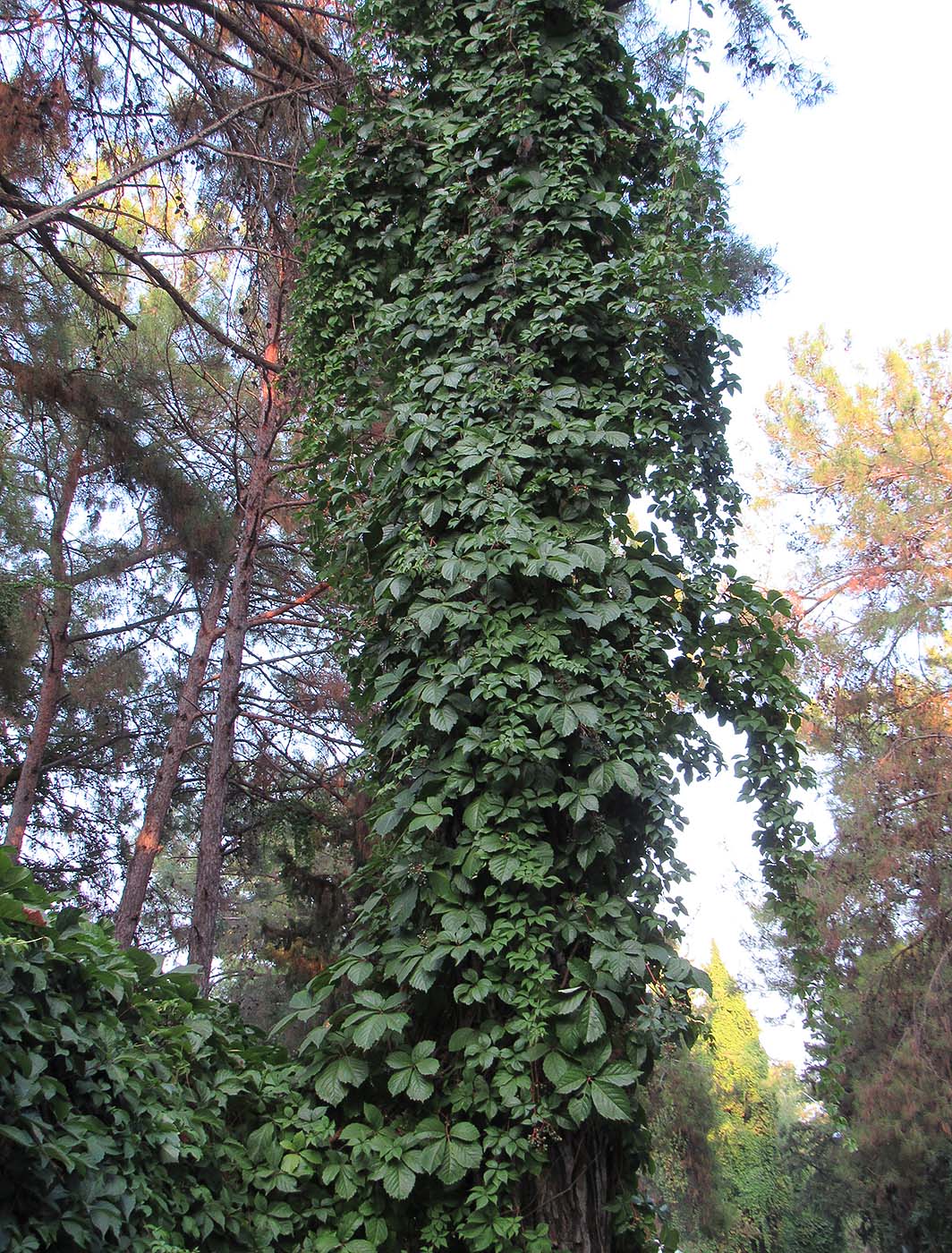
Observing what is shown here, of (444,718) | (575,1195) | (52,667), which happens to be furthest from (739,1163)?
(444,718)

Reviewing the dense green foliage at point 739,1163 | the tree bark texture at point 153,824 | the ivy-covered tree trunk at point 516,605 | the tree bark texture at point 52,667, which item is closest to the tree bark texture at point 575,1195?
the ivy-covered tree trunk at point 516,605

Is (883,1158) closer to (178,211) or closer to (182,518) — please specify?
(182,518)

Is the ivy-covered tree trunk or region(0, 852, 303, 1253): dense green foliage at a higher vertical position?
the ivy-covered tree trunk

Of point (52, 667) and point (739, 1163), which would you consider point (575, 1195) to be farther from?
point (739, 1163)

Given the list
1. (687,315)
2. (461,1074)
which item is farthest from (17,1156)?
(687,315)

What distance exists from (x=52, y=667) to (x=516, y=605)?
699 cm

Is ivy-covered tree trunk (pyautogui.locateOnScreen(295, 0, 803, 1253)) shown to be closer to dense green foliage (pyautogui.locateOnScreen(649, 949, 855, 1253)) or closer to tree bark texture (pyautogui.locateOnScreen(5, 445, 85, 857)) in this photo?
tree bark texture (pyautogui.locateOnScreen(5, 445, 85, 857))

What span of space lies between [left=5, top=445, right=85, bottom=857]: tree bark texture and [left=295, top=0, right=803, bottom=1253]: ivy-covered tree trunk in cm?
488

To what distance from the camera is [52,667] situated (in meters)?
8.77

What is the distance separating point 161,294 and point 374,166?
6.05 metres

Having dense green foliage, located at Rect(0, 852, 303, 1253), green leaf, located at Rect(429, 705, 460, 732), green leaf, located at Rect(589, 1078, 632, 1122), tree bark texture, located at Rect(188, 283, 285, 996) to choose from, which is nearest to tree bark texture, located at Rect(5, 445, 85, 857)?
tree bark texture, located at Rect(188, 283, 285, 996)

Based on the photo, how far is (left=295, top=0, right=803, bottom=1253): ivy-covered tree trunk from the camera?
8.66 ft

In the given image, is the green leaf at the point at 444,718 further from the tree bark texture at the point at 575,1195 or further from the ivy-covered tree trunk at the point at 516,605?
the tree bark texture at the point at 575,1195

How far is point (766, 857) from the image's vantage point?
3.19 m
